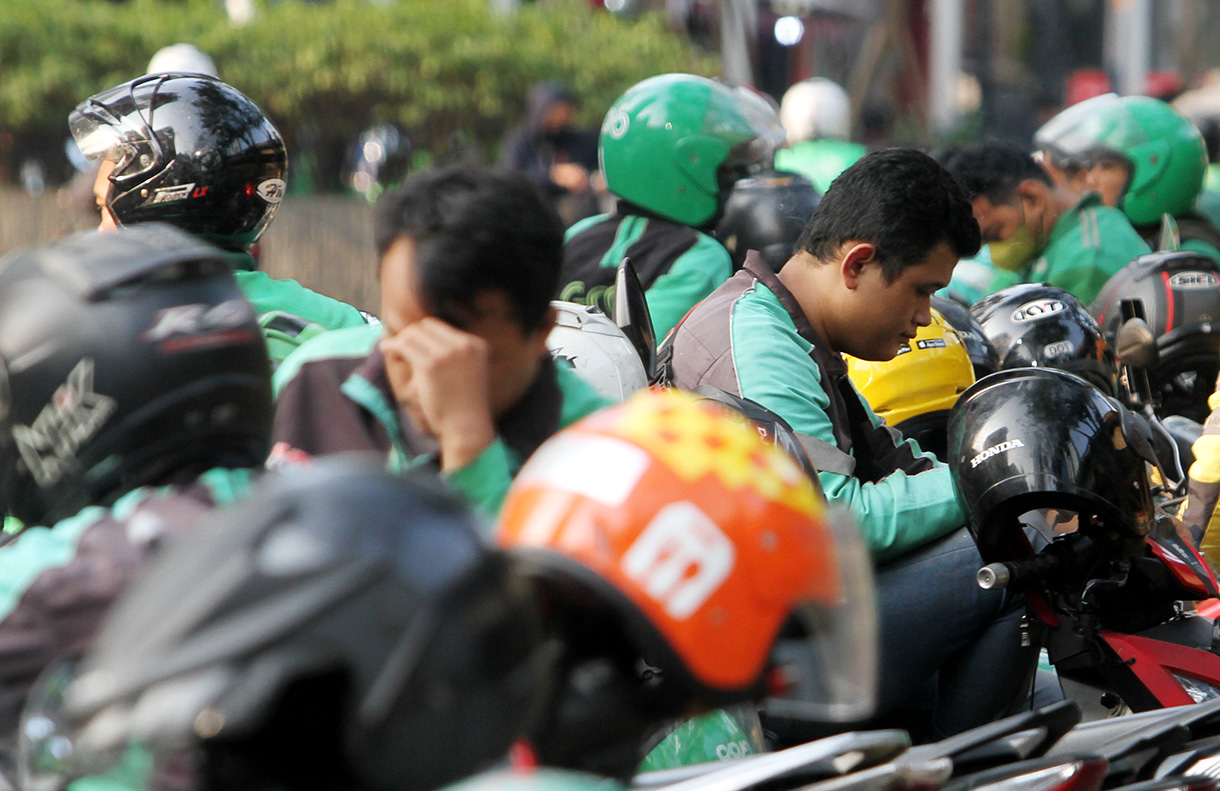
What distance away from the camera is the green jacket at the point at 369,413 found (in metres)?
2.24

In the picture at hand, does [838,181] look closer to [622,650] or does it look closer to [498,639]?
[622,650]

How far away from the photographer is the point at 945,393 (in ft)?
12.9

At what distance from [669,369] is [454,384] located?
160cm

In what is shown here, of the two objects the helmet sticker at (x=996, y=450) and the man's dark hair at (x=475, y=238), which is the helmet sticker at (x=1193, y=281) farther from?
the man's dark hair at (x=475, y=238)

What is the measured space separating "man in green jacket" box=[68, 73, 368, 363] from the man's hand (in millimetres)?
1437

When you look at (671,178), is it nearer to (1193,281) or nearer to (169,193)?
(1193,281)

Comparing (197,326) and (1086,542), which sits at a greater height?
(197,326)

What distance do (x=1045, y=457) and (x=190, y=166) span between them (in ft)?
6.81

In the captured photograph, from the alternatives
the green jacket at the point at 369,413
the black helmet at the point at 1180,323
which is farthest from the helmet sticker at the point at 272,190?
the black helmet at the point at 1180,323

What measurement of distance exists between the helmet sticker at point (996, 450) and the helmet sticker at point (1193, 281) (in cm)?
219

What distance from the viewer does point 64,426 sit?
6.16 ft

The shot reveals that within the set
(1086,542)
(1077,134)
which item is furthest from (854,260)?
(1077,134)

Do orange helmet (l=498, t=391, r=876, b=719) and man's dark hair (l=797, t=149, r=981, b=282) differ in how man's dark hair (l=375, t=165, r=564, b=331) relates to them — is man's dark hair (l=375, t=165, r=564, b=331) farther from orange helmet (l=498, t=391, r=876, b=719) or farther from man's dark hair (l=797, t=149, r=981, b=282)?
man's dark hair (l=797, t=149, r=981, b=282)

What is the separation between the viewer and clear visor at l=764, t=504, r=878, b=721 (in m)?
1.72
